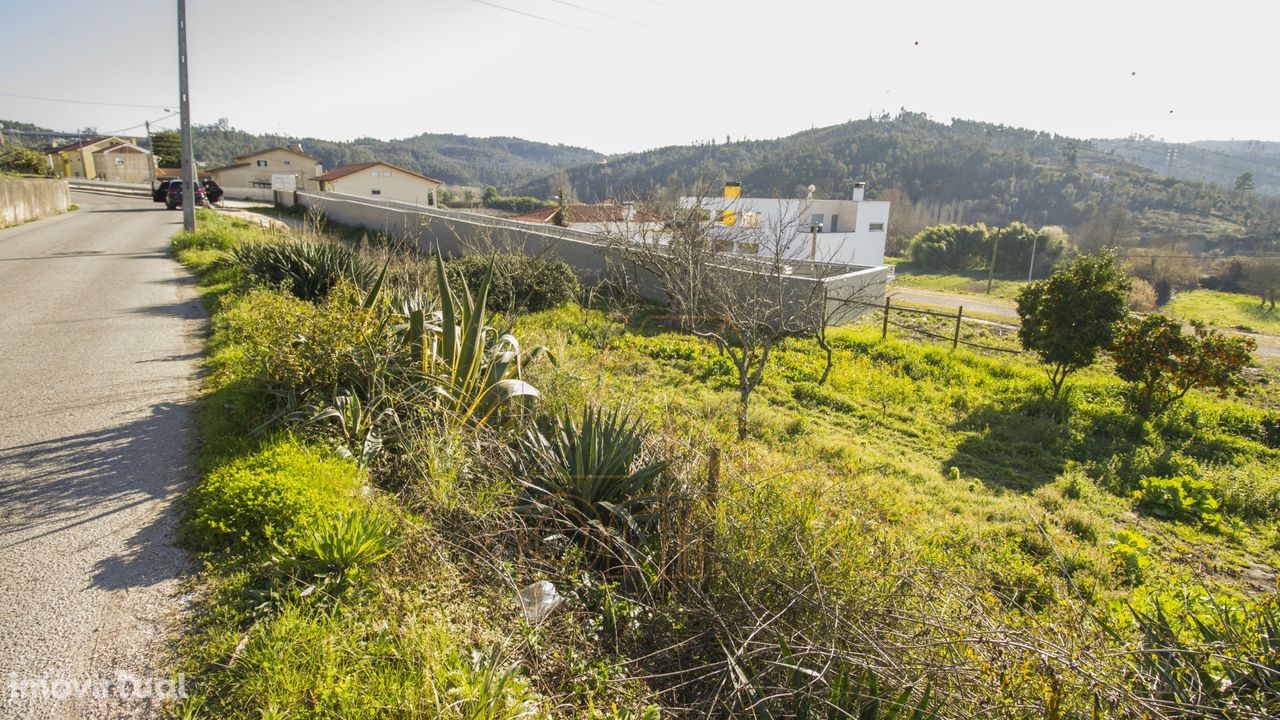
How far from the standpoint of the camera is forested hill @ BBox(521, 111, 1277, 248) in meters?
65.5

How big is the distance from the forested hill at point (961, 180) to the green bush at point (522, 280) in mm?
48054

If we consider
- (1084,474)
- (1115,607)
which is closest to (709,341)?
(1084,474)

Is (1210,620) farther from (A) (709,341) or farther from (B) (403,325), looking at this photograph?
(A) (709,341)

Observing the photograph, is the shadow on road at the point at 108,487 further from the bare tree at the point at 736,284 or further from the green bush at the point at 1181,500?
the green bush at the point at 1181,500

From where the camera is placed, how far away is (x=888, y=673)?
2605 millimetres

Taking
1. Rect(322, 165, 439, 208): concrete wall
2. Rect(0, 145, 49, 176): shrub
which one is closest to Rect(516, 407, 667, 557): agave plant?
Rect(322, 165, 439, 208): concrete wall

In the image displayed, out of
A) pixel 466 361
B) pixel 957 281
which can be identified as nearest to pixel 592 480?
pixel 466 361

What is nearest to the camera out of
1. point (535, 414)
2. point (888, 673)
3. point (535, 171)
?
point (888, 673)

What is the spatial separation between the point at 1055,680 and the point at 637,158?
3591 inches

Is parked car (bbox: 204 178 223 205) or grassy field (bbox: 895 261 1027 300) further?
grassy field (bbox: 895 261 1027 300)

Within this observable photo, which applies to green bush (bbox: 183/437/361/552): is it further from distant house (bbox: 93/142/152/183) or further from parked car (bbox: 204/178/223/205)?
distant house (bbox: 93/142/152/183)

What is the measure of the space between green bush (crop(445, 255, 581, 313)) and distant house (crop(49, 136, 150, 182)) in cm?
6786

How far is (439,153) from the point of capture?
122 meters

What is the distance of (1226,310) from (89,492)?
4424 cm
